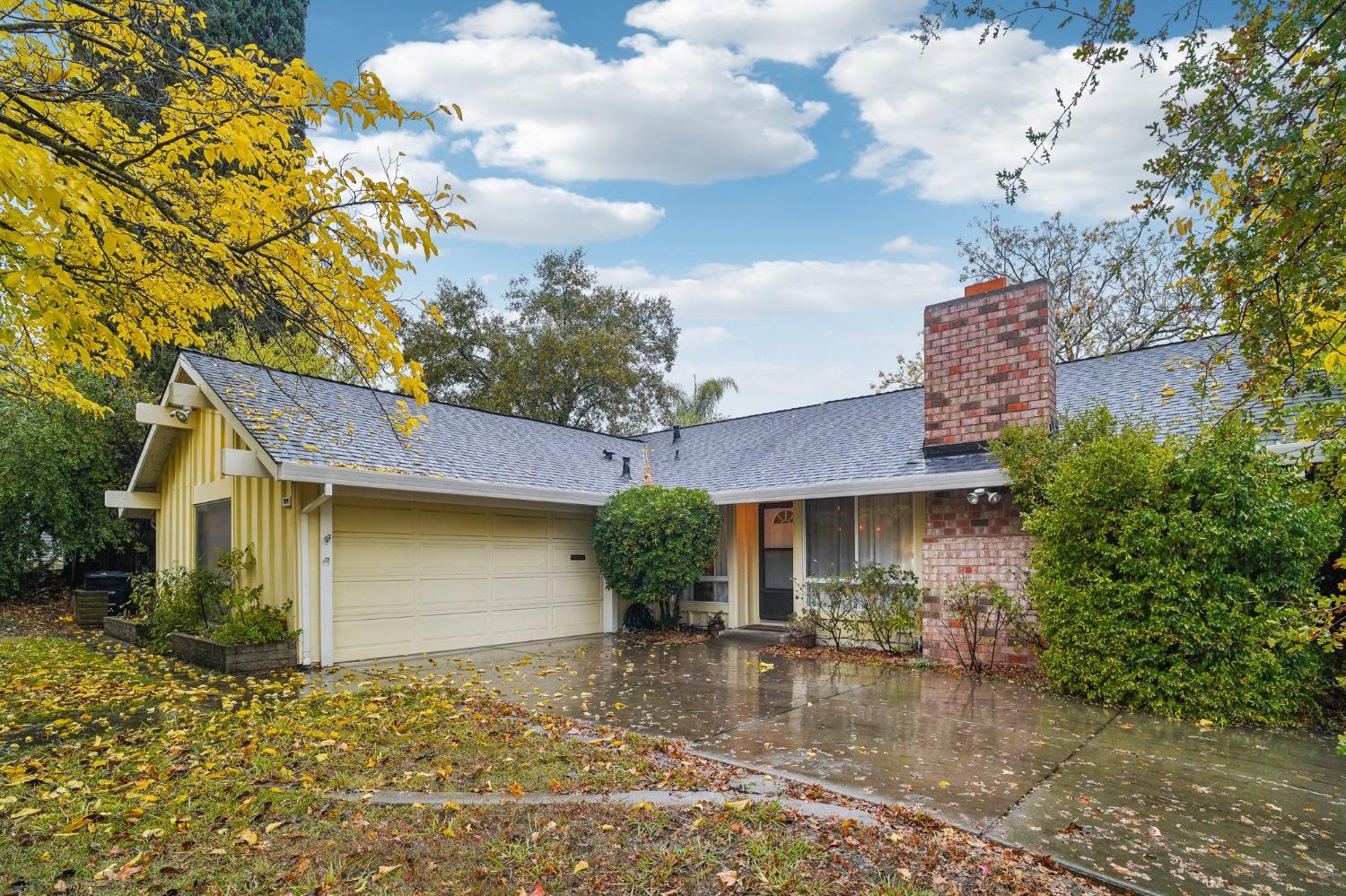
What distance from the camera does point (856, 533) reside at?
35.1 feet

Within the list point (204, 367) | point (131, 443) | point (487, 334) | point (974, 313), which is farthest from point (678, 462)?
point (487, 334)

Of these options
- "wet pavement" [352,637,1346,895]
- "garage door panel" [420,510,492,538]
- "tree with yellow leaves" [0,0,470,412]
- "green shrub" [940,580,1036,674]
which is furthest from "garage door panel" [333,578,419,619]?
"green shrub" [940,580,1036,674]

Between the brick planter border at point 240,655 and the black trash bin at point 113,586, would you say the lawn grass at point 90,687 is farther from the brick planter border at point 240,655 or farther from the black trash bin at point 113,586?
the black trash bin at point 113,586

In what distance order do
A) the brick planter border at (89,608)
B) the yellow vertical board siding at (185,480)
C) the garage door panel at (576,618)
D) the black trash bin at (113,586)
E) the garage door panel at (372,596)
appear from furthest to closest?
the black trash bin at (113,586) < the brick planter border at (89,608) < the garage door panel at (576,618) < the yellow vertical board siding at (185,480) < the garage door panel at (372,596)

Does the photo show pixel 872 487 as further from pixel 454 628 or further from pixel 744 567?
pixel 454 628

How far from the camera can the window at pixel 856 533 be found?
33.4 ft

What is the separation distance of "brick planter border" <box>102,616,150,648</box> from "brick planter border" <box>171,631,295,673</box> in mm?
2254

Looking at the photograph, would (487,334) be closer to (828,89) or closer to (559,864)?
(828,89)

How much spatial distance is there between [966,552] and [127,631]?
12170mm

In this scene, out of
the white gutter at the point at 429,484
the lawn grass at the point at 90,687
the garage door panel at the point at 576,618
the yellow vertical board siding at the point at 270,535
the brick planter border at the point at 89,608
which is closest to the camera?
the lawn grass at the point at 90,687

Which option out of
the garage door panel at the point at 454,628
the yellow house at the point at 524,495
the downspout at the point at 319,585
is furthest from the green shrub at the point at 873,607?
the downspout at the point at 319,585

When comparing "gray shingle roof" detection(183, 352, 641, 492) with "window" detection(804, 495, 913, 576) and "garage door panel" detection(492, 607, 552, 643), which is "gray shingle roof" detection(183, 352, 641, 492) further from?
"window" detection(804, 495, 913, 576)

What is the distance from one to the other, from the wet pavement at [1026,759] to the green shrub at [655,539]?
256cm

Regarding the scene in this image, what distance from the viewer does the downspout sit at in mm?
8594
